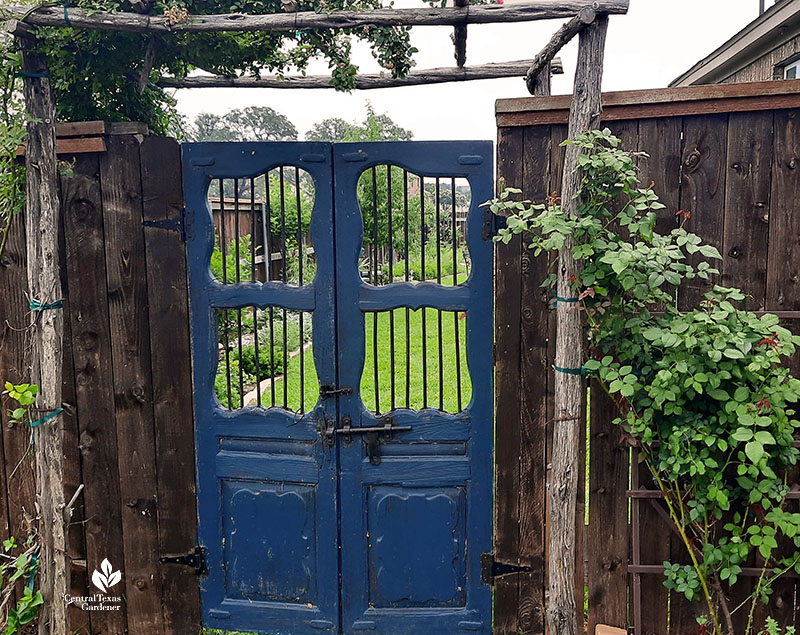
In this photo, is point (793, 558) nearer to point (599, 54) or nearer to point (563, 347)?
point (563, 347)

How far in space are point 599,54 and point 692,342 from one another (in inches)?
45.4

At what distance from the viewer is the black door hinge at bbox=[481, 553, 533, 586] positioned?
2.81 meters

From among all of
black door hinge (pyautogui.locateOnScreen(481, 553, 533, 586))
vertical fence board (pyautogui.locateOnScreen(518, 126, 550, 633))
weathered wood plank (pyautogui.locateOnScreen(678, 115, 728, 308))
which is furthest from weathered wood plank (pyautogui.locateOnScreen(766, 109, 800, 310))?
black door hinge (pyautogui.locateOnScreen(481, 553, 533, 586))

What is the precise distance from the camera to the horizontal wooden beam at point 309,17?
2383 millimetres

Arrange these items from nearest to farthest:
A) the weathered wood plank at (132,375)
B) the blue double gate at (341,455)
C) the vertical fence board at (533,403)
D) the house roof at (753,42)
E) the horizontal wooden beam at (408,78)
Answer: the vertical fence board at (533,403) < the blue double gate at (341,455) < the weathered wood plank at (132,375) < the horizontal wooden beam at (408,78) < the house roof at (753,42)

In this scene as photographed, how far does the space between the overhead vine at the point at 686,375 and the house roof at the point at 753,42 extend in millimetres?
4116

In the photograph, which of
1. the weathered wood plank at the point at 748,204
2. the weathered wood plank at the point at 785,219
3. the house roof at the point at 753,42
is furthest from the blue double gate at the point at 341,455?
the house roof at the point at 753,42

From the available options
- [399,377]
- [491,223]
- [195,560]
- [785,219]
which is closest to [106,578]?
[195,560]

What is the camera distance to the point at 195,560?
2.99m

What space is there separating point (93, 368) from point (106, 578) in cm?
105

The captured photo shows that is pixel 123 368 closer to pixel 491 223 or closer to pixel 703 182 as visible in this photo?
pixel 491 223

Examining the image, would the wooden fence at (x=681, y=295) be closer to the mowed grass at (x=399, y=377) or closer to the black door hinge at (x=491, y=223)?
the black door hinge at (x=491, y=223)

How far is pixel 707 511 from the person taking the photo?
2.58m

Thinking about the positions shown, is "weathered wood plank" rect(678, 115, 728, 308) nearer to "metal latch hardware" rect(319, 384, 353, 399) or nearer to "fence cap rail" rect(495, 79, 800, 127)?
"fence cap rail" rect(495, 79, 800, 127)
